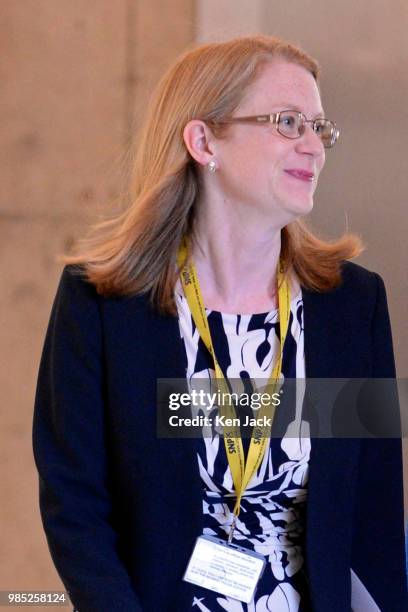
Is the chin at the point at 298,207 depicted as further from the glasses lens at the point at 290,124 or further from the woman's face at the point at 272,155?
the glasses lens at the point at 290,124

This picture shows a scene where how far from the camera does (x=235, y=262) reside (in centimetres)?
226

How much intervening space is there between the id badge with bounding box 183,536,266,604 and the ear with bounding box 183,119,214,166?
86 cm

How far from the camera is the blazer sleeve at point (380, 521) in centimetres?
224

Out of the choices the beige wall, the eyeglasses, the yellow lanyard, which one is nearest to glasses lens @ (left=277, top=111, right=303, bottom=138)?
the eyeglasses

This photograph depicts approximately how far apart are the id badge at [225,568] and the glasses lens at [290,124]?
909 millimetres

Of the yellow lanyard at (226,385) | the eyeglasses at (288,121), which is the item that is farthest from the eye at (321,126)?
the yellow lanyard at (226,385)

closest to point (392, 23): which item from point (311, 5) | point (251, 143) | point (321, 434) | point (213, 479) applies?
point (311, 5)

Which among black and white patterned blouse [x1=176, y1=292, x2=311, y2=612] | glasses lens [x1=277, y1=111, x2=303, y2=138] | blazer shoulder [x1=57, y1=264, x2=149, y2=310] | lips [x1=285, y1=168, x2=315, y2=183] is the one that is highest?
glasses lens [x1=277, y1=111, x2=303, y2=138]

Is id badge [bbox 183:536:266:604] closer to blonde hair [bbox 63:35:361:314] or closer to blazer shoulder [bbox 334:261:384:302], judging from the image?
blonde hair [bbox 63:35:361:314]

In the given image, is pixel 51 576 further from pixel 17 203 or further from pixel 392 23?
pixel 392 23

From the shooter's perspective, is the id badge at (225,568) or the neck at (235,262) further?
the neck at (235,262)

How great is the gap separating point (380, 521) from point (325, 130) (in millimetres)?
920

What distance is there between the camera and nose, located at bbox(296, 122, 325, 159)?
2.17 metres

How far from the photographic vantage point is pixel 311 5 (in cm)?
298
